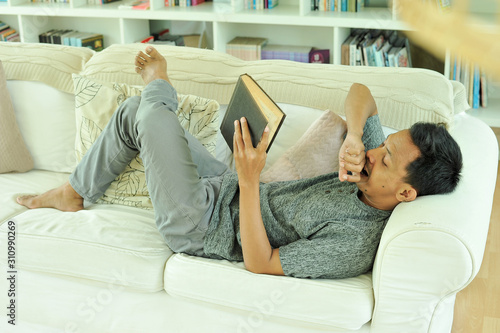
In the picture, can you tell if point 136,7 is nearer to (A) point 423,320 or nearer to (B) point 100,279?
(B) point 100,279

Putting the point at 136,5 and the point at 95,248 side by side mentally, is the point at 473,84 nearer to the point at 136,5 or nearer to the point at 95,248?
the point at 136,5

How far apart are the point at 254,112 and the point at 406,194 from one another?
1.45ft

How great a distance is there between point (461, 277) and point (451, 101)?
0.79 metres

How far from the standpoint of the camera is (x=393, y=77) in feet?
6.13

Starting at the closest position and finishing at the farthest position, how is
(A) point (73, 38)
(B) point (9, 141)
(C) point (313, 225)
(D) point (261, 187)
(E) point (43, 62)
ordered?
1. (C) point (313, 225)
2. (D) point (261, 187)
3. (B) point (9, 141)
4. (E) point (43, 62)
5. (A) point (73, 38)

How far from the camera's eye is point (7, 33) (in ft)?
12.6

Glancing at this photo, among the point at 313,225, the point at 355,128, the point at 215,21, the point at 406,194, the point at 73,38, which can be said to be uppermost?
the point at 215,21

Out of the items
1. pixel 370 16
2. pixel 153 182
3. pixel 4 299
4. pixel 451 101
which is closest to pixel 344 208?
pixel 153 182

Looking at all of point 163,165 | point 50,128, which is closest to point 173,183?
point 163,165

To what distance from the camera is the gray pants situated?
1.54 metres

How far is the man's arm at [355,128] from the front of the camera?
140cm

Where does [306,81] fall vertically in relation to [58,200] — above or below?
above

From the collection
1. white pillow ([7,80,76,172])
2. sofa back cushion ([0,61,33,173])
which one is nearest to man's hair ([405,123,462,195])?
white pillow ([7,80,76,172])

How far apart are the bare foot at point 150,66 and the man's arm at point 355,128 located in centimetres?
64
